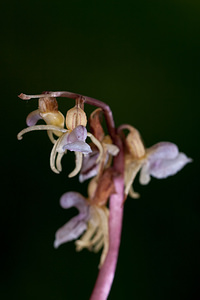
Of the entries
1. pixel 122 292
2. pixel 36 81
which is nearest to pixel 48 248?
pixel 122 292

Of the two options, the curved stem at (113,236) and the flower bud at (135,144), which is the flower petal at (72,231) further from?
Result: the flower bud at (135,144)

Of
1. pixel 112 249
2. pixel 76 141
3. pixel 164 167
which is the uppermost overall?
pixel 76 141

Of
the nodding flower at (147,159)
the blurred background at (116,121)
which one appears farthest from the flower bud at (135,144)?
the blurred background at (116,121)

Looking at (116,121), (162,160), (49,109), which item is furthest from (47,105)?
(116,121)

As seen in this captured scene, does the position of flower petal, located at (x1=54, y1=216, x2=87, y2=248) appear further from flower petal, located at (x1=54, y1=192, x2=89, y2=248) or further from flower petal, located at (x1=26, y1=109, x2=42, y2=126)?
flower petal, located at (x1=26, y1=109, x2=42, y2=126)

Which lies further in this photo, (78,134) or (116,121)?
(116,121)

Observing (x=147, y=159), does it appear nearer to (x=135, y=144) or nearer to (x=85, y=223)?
(x=135, y=144)
